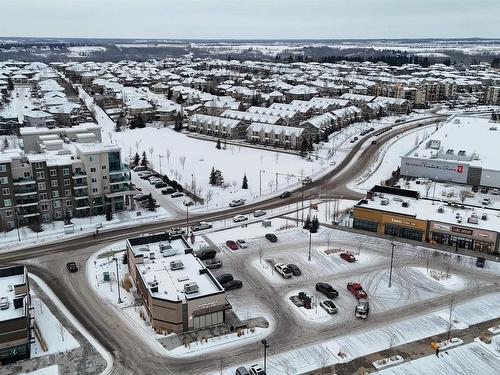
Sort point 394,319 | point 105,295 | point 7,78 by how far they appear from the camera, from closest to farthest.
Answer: point 394,319, point 105,295, point 7,78

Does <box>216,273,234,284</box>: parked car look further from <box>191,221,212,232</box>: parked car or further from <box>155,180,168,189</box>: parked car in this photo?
<box>155,180,168,189</box>: parked car

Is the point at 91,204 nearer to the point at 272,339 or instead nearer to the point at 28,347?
the point at 28,347

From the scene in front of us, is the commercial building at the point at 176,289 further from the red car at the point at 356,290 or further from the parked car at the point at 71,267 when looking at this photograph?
the red car at the point at 356,290

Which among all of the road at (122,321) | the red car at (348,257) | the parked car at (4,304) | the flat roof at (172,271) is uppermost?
the parked car at (4,304)

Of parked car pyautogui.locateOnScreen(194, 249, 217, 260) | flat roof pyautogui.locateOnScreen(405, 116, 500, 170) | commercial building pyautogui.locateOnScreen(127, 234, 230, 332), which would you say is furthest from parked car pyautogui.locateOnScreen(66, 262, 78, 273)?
flat roof pyautogui.locateOnScreen(405, 116, 500, 170)

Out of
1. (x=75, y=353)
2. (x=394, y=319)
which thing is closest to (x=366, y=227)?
(x=394, y=319)

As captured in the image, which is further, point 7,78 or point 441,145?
point 7,78

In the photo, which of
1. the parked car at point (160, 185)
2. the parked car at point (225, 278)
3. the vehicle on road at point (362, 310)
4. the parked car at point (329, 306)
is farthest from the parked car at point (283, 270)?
the parked car at point (160, 185)
